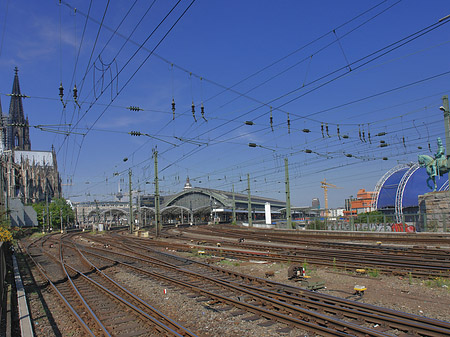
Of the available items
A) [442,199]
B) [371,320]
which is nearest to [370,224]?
[442,199]

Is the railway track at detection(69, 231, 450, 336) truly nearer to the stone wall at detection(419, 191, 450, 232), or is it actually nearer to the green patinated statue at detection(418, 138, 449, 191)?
the stone wall at detection(419, 191, 450, 232)

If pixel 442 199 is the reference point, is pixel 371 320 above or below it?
below

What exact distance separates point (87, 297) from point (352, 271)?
9.11 meters

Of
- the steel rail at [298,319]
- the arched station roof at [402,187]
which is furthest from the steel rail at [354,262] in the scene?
the arched station roof at [402,187]

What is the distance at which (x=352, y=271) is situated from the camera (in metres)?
12.6

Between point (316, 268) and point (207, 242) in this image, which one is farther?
point (207, 242)

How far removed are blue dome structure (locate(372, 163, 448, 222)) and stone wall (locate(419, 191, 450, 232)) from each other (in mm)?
14220

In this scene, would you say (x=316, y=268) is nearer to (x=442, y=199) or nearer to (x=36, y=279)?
(x=36, y=279)

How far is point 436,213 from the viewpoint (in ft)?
80.6

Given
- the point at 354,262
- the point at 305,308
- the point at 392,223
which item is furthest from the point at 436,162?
the point at 305,308

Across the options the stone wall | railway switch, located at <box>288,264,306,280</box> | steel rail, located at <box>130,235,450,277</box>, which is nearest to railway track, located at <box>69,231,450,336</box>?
railway switch, located at <box>288,264,306,280</box>

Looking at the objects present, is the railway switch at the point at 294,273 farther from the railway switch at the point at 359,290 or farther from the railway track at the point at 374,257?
the railway switch at the point at 359,290

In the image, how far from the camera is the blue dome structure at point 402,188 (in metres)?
45.8

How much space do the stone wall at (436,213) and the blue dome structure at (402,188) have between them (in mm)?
14220
